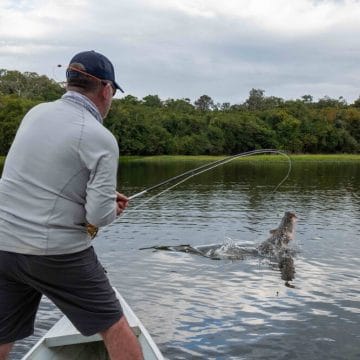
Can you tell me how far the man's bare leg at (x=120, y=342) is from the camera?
4652mm

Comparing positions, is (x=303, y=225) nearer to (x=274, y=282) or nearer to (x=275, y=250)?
(x=275, y=250)

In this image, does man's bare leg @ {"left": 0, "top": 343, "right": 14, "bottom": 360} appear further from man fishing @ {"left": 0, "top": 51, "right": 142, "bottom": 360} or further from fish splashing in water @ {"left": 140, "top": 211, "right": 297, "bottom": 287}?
fish splashing in water @ {"left": 140, "top": 211, "right": 297, "bottom": 287}

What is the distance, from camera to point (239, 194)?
34.2m

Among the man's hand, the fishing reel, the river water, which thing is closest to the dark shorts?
the fishing reel

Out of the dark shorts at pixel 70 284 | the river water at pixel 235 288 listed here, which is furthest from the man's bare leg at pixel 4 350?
the river water at pixel 235 288

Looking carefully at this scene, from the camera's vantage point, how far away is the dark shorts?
14.6 feet

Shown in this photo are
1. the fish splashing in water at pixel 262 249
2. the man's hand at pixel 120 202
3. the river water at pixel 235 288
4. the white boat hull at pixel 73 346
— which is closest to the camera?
the man's hand at pixel 120 202

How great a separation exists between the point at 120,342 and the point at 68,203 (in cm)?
125

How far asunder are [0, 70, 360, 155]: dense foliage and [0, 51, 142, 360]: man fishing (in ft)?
312

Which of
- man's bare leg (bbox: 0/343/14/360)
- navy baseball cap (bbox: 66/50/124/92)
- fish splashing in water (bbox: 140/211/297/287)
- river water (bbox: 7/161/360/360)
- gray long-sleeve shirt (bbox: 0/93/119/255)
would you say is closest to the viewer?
gray long-sleeve shirt (bbox: 0/93/119/255)

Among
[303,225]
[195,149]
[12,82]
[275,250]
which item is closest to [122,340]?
[275,250]

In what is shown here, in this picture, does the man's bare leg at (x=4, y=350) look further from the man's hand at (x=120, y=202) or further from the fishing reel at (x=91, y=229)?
the man's hand at (x=120, y=202)

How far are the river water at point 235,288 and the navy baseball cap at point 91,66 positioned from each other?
17.0ft

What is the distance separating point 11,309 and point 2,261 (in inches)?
23.2
